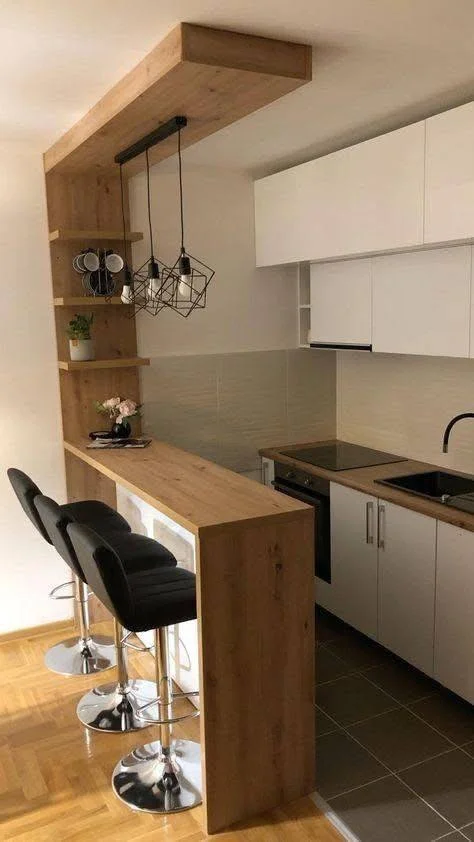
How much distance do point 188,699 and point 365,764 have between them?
34.4 inches

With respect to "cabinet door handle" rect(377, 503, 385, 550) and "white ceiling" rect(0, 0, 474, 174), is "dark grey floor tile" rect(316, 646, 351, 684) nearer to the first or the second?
"cabinet door handle" rect(377, 503, 385, 550)

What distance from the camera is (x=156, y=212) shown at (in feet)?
12.5

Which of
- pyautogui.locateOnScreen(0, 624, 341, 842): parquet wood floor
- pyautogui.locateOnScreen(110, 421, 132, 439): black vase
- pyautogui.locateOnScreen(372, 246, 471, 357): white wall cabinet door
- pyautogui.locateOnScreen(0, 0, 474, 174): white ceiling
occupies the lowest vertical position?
pyautogui.locateOnScreen(0, 624, 341, 842): parquet wood floor

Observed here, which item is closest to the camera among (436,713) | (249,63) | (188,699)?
(249,63)

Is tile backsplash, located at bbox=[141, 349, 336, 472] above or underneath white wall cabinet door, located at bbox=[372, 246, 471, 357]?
underneath

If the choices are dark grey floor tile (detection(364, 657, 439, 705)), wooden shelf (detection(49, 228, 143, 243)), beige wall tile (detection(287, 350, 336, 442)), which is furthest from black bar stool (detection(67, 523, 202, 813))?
beige wall tile (detection(287, 350, 336, 442))

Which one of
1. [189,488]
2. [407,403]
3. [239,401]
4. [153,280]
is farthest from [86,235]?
[407,403]

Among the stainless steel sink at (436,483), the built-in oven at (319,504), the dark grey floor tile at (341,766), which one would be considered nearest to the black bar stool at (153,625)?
the dark grey floor tile at (341,766)

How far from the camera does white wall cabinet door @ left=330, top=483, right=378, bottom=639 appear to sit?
3.31 metres

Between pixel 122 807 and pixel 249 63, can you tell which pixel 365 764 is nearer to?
pixel 122 807

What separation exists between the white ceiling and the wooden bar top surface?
1.48 meters

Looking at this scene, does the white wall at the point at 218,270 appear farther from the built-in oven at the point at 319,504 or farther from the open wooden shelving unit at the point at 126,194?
the built-in oven at the point at 319,504

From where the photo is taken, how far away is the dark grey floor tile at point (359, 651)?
3.38m

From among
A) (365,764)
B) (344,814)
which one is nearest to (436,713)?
(365,764)
